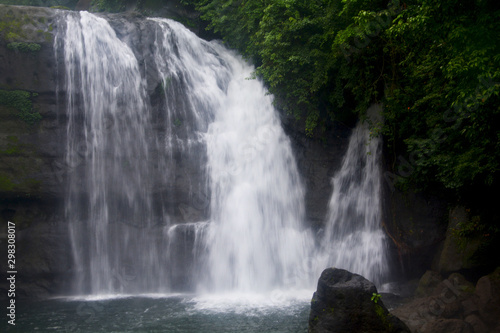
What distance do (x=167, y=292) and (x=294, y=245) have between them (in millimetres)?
4243

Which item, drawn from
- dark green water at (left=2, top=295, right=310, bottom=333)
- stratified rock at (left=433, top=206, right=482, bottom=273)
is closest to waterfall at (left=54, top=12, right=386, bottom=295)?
dark green water at (left=2, top=295, right=310, bottom=333)

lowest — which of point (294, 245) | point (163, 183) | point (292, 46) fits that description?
point (294, 245)

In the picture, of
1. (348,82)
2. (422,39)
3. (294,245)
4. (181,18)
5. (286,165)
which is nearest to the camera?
(422,39)

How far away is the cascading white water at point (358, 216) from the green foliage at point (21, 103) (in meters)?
9.88

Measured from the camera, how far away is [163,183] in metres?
13.1

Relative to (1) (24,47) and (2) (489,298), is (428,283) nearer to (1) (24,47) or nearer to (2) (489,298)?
(2) (489,298)

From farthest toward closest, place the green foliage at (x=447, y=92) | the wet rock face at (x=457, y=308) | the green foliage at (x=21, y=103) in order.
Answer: the green foliage at (x=21, y=103), the wet rock face at (x=457, y=308), the green foliage at (x=447, y=92)

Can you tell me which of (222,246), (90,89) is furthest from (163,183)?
(90,89)

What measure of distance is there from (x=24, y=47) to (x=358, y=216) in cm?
1180

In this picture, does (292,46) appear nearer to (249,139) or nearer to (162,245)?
(249,139)

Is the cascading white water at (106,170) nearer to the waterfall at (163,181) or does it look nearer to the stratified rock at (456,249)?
the waterfall at (163,181)

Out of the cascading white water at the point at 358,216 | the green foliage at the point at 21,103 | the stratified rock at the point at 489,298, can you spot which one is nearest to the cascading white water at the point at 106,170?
the green foliage at the point at 21,103

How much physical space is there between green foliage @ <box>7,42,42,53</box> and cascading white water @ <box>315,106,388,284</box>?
1049 centimetres

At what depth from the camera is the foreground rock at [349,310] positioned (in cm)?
754
